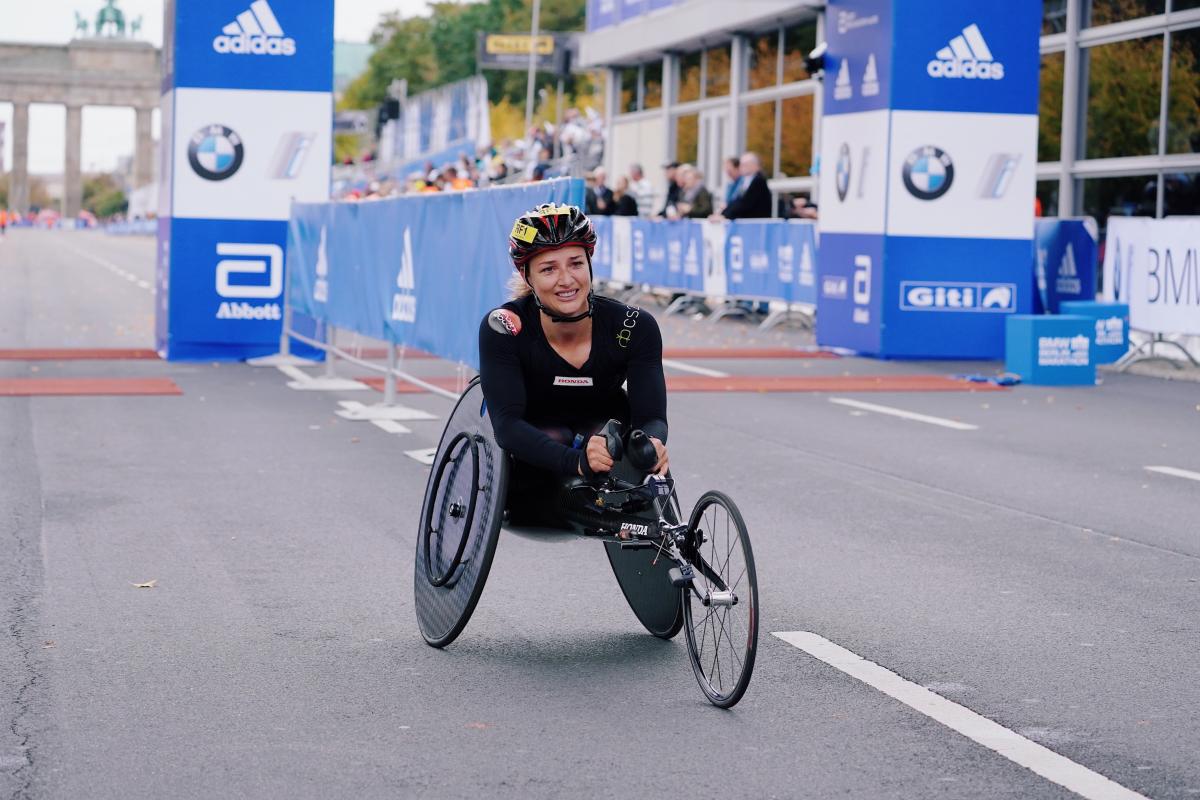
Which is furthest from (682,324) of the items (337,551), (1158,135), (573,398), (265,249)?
(573,398)

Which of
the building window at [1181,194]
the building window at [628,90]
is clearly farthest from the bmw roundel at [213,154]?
the building window at [628,90]

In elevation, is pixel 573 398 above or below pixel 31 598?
above

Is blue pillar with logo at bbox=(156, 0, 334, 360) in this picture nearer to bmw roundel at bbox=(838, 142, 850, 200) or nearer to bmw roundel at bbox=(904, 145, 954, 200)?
bmw roundel at bbox=(838, 142, 850, 200)

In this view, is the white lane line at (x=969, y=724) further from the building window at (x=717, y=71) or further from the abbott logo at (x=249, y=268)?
the building window at (x=717, y=71)

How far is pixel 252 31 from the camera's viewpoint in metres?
19.3

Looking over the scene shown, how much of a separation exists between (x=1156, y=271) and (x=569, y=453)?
14.5m

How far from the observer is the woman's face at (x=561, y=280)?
20.5ft

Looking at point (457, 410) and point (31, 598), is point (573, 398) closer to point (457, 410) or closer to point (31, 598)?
point (457, 410)

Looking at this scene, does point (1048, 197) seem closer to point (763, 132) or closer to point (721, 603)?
point (763, 132)

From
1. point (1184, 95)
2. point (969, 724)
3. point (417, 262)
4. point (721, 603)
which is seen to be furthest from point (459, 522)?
point (1184, 95)

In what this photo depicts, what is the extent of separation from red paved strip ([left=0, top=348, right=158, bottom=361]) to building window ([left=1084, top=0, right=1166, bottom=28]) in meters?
13.8

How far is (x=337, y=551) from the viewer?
336 inches

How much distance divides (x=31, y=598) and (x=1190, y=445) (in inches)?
334

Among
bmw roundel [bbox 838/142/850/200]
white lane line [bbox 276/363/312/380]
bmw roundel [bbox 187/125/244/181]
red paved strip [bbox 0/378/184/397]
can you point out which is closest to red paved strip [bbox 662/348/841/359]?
bmw roundel [bbox 838/142/850/200]
